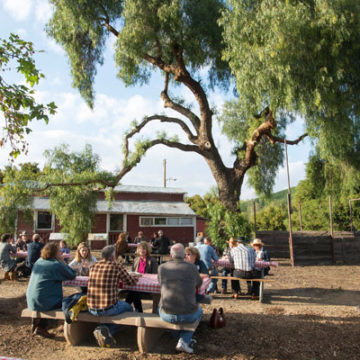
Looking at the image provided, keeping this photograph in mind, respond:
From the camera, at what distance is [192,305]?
430 centimetres

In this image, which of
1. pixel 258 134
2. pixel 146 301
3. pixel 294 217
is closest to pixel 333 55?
pixel 258 134

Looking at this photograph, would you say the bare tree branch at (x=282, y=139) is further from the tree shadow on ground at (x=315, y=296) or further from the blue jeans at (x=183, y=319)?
the blue jeans at (x=183, y=319)

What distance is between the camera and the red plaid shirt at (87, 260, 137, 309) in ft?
14.7

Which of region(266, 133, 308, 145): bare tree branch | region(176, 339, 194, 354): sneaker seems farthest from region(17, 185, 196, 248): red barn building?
region(176, 339, 194, 354): sneaker

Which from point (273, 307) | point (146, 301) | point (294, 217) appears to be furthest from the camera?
point (294, 217)

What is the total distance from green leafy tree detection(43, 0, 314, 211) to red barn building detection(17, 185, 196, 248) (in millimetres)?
9892

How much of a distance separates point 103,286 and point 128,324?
1.86 ft

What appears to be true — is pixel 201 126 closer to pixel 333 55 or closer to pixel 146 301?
pixel 333 55

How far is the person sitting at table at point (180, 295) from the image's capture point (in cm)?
427

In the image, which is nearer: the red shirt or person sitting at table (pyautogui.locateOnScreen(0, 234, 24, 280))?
the red shirt

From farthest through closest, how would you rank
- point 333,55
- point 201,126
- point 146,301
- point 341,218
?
point 341,218 < point 201,126 < point 333,55 < point 146,301

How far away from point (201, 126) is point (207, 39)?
3567 mm

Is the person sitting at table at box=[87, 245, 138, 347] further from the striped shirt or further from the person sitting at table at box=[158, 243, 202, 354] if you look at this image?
the striped shirt

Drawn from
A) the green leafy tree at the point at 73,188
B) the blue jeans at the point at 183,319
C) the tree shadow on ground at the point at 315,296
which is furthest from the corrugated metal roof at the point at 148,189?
the blue jeans at the point at 183,319
